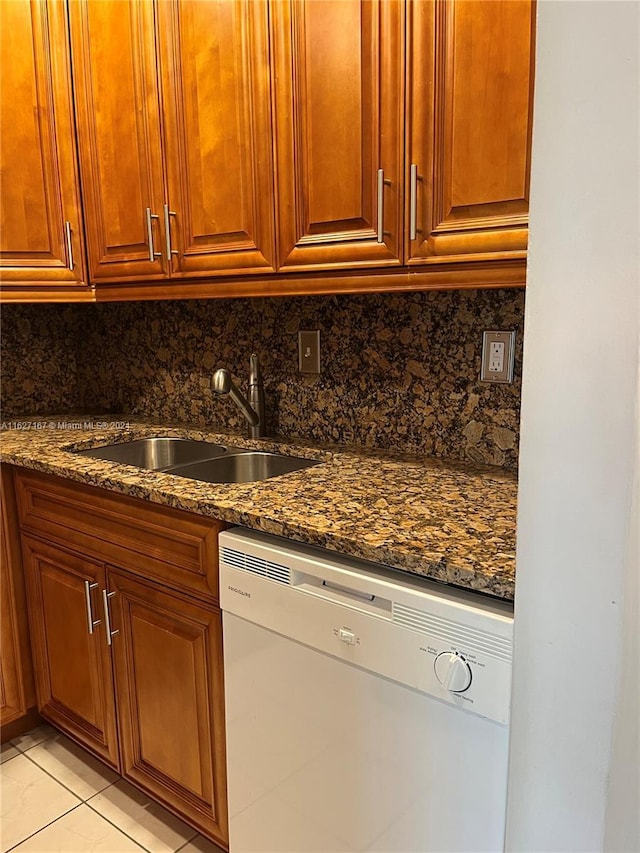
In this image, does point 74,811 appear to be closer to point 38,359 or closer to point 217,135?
point 38,359

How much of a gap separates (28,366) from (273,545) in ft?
5.09

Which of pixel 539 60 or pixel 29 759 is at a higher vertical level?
pixel 539 60

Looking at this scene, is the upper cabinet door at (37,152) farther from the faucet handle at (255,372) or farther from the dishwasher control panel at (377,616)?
the dishwasher control panel at (377,616)

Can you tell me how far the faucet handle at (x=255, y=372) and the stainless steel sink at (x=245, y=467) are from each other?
21 cm

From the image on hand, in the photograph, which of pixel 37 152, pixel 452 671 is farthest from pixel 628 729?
pixel 37 152

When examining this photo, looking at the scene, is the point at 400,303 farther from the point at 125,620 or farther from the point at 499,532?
the point at 125,620

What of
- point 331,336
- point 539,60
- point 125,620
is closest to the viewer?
point 539,60

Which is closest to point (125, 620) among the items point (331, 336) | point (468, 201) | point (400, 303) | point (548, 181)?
point (331, 336)

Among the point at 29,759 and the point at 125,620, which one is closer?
the point at 125,620

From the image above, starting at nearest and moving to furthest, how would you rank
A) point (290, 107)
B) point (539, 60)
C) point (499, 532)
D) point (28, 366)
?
1. point (539, 60)
2. point (499, 532)
3. point (290, 107)
4. point (28, 366)

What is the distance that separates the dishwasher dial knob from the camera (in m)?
0.92

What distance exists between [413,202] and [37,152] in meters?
1.27

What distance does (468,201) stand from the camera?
119 cm

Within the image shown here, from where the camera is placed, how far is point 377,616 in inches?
40.4
